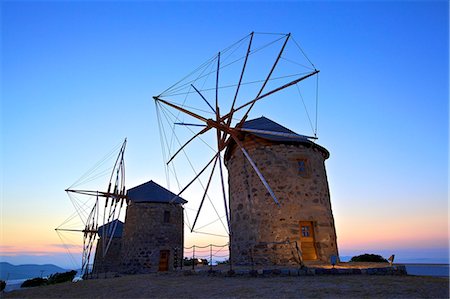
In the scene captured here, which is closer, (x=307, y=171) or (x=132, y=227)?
(x=307, y=171)

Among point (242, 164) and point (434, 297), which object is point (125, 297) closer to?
point (434, 297)

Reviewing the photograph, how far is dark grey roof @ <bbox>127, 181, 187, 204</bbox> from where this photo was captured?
2241 cm

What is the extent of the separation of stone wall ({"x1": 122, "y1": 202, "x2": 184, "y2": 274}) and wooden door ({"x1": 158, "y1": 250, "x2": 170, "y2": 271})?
0.92 ft

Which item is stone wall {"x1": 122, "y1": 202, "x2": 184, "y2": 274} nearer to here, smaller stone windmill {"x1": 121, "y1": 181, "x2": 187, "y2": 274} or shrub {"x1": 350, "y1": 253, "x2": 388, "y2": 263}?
smaller stone windmill {"x1": 121, "y1": 181, "x2": 187, "y2": 274}

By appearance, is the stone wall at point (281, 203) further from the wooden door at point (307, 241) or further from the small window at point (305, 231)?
the small window at point (305, 231)

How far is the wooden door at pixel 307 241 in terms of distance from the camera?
11.7 m

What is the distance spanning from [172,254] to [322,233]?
46.5 ft

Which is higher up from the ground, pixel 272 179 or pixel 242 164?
pixel 242 164

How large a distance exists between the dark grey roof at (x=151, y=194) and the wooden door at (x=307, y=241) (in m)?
12.9

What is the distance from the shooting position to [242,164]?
13.6m

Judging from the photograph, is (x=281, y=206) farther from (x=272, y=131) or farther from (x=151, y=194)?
(x=151, y=194)

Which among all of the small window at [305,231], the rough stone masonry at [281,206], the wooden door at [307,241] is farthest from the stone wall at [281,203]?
the small window at [305,231]

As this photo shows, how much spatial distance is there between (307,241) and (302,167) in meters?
3.47

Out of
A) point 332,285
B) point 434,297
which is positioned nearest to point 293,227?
point 332,285
